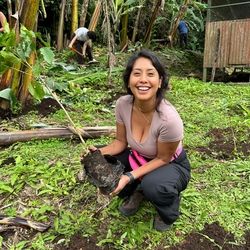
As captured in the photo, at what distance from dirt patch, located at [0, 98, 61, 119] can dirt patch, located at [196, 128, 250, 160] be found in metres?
1.83

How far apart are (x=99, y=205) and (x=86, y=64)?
5.12m

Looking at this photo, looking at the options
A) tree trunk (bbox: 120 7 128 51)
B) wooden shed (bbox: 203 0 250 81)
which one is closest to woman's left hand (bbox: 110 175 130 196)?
wooden shed (bbox: 203 0 250 81)

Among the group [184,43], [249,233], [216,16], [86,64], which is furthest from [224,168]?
[184,43]

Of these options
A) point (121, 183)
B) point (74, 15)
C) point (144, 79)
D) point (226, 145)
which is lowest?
point (226, 145)

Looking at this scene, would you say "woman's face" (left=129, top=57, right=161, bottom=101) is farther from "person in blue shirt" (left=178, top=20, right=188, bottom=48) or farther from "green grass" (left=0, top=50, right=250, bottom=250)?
"person in blue shirt" (left=178, top=20, right=188, bottom=48)

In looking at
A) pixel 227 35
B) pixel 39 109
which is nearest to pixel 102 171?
pixel 39 109

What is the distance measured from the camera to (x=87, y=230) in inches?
91.0

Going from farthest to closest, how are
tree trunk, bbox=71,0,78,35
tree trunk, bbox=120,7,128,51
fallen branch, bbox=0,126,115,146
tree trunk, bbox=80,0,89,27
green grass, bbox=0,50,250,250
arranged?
1. tree trunk, bbox=120,7,128,51
2. tree trunk, bbox=71,0,78,35
3. tree trunk, bbox=80,0,89,27
4. fallen branch, bbox=0,126,115,146
5. green grass, bbox=0,50,250,250

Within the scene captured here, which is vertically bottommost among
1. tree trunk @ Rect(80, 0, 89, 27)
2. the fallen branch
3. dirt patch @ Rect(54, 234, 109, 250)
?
dirt patch @ Rect(54, 234, 109, 250)

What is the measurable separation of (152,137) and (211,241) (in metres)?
0.73

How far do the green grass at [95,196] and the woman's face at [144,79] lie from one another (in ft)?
2.73

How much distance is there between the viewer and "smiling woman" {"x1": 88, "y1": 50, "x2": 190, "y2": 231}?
1993 millimetres

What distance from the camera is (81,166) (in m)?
3.02

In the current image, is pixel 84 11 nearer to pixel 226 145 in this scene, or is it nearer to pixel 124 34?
pixel 124 34
